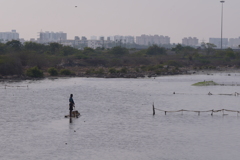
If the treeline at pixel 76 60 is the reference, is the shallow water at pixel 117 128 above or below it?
below

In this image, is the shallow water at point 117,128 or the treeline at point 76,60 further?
the treeline at point 76,60

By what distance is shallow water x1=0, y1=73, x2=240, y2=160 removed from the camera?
23.4 metres

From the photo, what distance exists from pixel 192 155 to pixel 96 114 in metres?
14.4

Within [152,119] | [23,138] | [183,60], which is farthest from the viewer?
[183,60]

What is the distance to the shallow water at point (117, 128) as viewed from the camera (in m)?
23.4

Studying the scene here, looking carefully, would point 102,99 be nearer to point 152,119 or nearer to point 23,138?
point 152,119

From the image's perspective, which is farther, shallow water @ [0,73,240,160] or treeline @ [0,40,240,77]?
treeline @ [0,40,240,77]

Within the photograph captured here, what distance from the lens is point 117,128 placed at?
29.8 metres

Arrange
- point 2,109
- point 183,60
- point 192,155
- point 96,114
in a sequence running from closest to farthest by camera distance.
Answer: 1. point 192,155
2. point 96,114
3. point 2,109
4. point 183,60

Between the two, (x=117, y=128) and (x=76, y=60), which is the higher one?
(x=76, y=60)

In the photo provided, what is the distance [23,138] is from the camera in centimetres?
2642

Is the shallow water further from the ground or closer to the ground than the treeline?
closer to the ground

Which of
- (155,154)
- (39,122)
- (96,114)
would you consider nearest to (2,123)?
(39,122)

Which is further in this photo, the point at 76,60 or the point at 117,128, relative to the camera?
the point at 76,60
